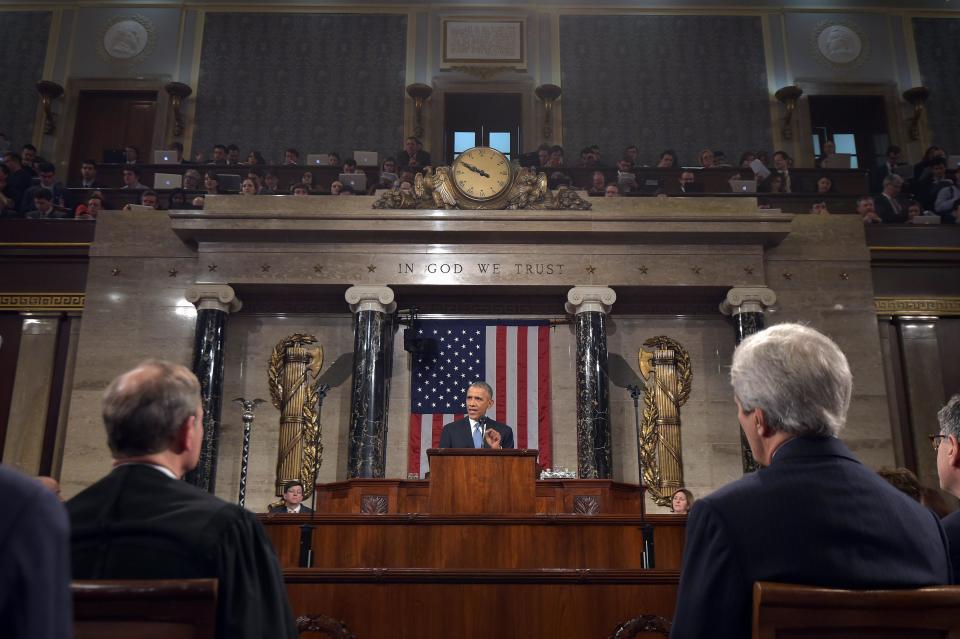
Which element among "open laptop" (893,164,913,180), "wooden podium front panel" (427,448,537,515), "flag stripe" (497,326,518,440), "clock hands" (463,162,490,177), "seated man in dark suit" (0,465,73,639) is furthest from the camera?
"open laptop" (893,164,913,180)

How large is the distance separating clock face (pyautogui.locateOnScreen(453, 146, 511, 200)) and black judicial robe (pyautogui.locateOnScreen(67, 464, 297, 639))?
8502 millimetres

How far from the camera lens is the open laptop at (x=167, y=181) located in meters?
12.1

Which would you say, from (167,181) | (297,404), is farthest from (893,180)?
(167,181)

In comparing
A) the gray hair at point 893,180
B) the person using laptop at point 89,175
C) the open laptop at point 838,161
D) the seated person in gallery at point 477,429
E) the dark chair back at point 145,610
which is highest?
the open laptop at point 838,161

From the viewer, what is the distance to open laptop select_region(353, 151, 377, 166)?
13438 mm

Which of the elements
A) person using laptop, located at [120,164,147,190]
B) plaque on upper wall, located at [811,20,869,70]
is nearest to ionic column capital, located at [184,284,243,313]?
person using laptop, located at [120,164,147,190]

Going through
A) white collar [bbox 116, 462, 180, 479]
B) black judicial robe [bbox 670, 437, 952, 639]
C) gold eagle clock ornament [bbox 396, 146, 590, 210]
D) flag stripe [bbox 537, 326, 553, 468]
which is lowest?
black judicial robe [bbox 670, 437, 952, 639]

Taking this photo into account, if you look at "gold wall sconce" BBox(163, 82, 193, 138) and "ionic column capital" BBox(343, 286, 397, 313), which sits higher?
"gold wall sconce" BBox(163, 82, 193, 138)

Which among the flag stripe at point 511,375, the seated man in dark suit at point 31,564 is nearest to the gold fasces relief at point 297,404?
the flag stripe at point 511,375

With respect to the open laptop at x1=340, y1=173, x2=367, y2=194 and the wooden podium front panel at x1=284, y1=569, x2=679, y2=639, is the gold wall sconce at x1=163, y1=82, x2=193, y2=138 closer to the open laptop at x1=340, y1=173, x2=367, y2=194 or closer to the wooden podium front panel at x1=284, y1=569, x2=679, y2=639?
the open laptop at x1=340, y1=173, x2=367, y2=194

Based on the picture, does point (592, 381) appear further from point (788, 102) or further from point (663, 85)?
point (788, 102)

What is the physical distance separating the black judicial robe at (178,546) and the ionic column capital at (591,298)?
26.8 ft

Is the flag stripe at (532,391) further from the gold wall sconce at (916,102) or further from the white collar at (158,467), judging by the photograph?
the white collar at (158,467)

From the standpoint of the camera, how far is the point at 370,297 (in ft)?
33.8
